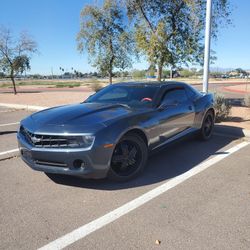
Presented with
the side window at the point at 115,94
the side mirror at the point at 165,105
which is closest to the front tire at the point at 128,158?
the side mirror at the point at 165,105

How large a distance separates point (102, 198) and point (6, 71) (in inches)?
1090

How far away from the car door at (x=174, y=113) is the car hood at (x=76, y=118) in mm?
664

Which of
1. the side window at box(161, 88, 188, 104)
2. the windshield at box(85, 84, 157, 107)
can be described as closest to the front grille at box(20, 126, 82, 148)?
the windshield at box(85, 84, 157, 107)

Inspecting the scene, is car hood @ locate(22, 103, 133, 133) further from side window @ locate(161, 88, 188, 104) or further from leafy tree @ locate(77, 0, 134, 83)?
leafy tree @ locate(77, 0, 134, 83)

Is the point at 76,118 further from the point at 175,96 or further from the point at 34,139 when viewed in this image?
the point at 175,96

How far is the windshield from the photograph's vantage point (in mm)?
5152

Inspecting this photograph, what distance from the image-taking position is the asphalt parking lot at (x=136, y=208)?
9.59 feet

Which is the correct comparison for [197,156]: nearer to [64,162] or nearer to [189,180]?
[189,180]

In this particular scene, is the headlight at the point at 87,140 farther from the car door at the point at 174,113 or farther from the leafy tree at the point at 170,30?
the leafy tree at the point at 170,30

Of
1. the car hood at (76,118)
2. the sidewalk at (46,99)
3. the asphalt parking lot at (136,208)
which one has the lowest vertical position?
the sidewalk at (46,99)

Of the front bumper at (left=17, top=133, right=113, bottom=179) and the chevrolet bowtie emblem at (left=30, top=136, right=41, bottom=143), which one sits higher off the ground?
the chevrolet bowtie emblem at (left=30, top=136, right=41, bottom=143)

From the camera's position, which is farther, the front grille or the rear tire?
the rear tire

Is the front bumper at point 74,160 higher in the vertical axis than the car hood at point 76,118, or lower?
lower

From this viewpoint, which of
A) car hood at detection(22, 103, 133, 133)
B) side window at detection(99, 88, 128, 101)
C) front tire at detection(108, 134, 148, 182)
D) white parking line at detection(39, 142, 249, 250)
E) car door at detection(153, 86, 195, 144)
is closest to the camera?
white parking line at detection(39, 142, 249, 250)
